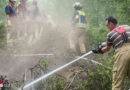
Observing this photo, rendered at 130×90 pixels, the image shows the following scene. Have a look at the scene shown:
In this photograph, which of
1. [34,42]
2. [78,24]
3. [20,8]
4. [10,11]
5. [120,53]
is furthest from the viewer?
[20,8]

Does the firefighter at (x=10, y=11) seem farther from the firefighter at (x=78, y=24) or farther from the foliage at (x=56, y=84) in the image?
the foliage at (x=56, y=84)

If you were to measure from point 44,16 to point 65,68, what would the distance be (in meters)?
6.38

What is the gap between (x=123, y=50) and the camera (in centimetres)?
433

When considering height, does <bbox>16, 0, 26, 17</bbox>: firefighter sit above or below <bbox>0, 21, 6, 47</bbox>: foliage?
above

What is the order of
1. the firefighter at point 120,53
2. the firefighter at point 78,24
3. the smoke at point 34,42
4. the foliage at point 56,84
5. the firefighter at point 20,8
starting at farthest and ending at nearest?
the firefighter at point 20,8 < the firefighter at point 78,24 < the smoke at point 34,42 < the foliage at point 56,84 < the firefighter at point 120,53

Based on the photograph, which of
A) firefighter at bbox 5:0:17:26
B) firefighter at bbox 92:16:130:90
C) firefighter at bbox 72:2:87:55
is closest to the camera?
Result: firefighter at bbox 92:16:130:90

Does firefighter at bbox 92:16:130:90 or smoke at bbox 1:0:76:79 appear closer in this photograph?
firefighter at bbox 92:16:130:90

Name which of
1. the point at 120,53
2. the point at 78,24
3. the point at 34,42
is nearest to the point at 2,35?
the point at 34,42

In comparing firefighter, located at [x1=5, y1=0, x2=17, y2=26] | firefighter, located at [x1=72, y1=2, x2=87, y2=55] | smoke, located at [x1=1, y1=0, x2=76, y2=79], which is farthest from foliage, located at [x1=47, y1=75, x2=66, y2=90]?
firefighter, located at [x1=5, y1=0, x2=17, y2=26]

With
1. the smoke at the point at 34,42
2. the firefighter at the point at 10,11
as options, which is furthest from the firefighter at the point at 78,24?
the firefighter at the point at 10,11

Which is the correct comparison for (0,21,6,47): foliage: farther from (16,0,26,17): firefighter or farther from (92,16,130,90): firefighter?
(92,16,130,90): firefighter

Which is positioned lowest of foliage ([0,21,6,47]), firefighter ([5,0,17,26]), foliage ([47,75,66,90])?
foliage ([47,75,66,90])

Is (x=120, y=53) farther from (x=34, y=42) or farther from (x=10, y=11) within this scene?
(x=10, y=11)

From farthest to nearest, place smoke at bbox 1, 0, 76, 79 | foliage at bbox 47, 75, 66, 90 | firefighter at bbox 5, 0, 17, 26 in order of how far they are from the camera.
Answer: firefighter at bbox 5, 0, 17, 26 < smoke at bbox 1, 0, 76, 79 < foliage at bbox 47, 75, 66, 90
